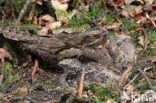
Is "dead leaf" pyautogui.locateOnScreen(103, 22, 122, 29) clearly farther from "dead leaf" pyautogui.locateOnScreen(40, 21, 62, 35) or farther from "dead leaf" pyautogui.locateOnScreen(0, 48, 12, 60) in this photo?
"dead leaf" pyautogui.locateOnScreen(0, 48, 12, 60)

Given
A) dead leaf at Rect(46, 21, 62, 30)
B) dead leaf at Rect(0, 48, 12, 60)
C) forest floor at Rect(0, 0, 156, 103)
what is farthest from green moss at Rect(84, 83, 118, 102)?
dead leaf at Rect(46, 21, 62, 30)

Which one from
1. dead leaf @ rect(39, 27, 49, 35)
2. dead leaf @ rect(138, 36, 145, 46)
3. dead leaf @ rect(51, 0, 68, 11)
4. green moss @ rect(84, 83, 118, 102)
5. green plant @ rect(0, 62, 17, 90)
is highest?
dead leaf @ rect(51, 0, 68, 11)

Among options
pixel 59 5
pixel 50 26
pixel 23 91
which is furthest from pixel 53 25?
pixel 23 91

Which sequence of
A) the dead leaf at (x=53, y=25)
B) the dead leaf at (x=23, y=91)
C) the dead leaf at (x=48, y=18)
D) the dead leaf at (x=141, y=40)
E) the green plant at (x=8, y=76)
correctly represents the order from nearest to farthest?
the dead leaf at (x=23, y=91), the green plant at (x=8, y=76), the dead leaf at (x=141, y=40), the dead leaf at (x=53, y=25), the dead leaf at (x=48, y=18)

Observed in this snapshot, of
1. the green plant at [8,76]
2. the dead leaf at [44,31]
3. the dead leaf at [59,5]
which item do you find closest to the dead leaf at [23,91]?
the green plant at [8,76]

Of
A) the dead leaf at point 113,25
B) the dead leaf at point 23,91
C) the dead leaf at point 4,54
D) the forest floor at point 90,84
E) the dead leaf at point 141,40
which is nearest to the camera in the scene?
the forest floor at point 90,84

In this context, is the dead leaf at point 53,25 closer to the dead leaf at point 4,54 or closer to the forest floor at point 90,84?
→ the forest floor at point 90,84

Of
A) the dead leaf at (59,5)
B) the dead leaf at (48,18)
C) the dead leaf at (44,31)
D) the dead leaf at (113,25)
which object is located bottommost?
the dead leaf at (44,31)

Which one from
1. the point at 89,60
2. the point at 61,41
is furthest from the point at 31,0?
the point at 89,60
